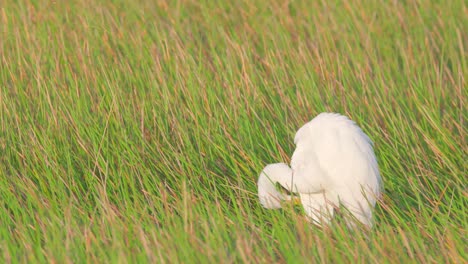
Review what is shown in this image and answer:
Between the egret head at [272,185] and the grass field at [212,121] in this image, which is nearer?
the grass field at [212,121]

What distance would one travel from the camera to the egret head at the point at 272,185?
9.50ft

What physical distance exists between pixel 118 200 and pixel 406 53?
1755 mm

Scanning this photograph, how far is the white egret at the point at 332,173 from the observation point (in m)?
2.70

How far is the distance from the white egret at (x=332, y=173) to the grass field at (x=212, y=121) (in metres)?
0.08

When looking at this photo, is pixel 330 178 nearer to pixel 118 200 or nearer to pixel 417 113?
pixel 118 200

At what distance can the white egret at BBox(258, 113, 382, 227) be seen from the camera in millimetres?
2699

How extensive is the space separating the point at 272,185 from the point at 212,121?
A: 0.69m

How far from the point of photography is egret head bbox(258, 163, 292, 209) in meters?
2.90

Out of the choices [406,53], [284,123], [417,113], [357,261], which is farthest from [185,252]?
[406,53]

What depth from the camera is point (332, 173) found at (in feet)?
8.97

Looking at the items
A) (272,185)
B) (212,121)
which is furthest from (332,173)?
(212,121)

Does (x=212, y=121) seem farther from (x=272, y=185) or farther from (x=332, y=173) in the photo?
(x=332, y=173)

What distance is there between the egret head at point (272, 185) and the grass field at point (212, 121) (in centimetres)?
7

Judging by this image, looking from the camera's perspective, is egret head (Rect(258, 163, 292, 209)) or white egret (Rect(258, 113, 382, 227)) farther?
egret head (Rect(258, 163, 292, 209))
